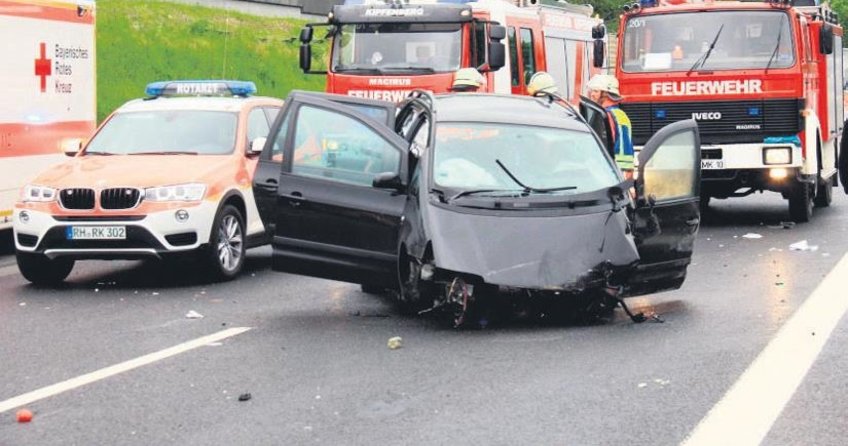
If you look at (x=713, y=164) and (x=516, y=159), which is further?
(x=713, y=164)

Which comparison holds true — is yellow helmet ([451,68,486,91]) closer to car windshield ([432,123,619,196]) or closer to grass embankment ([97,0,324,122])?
car windshield ([432,123,619,196])

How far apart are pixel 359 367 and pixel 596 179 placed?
285 cm

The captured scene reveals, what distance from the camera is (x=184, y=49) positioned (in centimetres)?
3841

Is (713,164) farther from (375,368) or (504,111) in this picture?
(375,368)

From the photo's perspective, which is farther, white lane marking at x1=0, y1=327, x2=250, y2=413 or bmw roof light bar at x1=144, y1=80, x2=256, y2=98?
bmw roof light bar at x1=144, y1=80, x2=256, y2=98

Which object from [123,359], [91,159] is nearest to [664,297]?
[123,359]

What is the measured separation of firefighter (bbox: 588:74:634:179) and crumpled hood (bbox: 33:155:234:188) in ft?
10.9

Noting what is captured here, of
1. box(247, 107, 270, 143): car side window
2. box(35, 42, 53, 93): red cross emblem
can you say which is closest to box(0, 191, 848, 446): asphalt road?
box(247, 107, 270, 143): car side window

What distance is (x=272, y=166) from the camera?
11.7 metres

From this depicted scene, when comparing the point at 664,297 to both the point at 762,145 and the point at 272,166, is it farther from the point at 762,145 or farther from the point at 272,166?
the point at 762,145

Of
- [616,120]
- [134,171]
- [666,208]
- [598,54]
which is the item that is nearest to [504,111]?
[666,208]

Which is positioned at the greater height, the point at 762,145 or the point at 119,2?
the point at 119,2

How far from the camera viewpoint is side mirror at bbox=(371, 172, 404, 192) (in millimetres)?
10656

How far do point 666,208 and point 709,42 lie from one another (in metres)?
7.46
